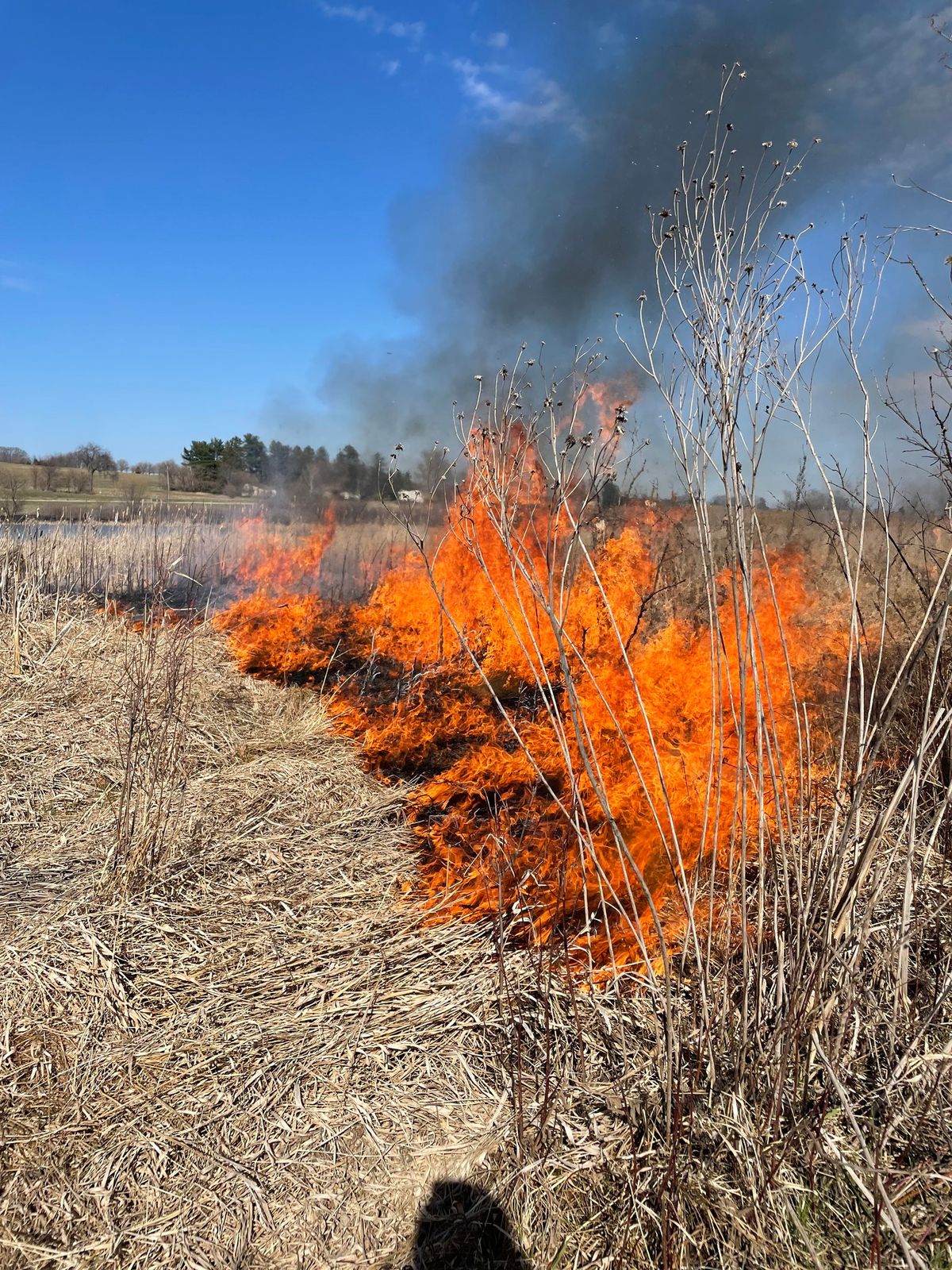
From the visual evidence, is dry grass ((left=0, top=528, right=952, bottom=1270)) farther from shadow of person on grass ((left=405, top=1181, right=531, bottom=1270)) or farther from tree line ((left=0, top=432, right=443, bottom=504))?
tree line ((left=0, top=432, right=443, bottom=504))

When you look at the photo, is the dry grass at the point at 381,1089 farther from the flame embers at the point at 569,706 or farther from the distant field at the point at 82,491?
the distant field at the point at 82,491

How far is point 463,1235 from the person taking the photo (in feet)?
7.45

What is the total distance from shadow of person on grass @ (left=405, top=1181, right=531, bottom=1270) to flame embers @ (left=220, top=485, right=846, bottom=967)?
0.82 meters

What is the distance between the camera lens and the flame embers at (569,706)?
7.29ft

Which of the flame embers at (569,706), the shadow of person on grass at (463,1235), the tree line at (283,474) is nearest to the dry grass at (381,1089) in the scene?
the shadow of person on grass at (463,1235)

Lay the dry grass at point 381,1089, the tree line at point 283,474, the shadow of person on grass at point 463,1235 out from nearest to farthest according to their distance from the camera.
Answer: the dry grass at point 381,1089 → the shadow of person on grass at point 463,1235 → the tree line at point 283,474

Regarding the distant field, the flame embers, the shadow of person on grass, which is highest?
the distant field

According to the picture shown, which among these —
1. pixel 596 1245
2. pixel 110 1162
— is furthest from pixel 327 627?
pixel 596 1245

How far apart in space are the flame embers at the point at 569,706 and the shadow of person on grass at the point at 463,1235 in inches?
32.2

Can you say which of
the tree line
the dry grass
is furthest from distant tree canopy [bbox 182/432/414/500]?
the dry grass

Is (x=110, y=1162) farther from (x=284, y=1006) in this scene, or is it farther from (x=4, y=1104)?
(x=284, y=1006)

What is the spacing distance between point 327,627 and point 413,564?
1.79 metres

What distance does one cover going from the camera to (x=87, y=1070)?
9.21ft

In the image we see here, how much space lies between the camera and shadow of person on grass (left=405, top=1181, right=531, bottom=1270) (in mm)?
2199
